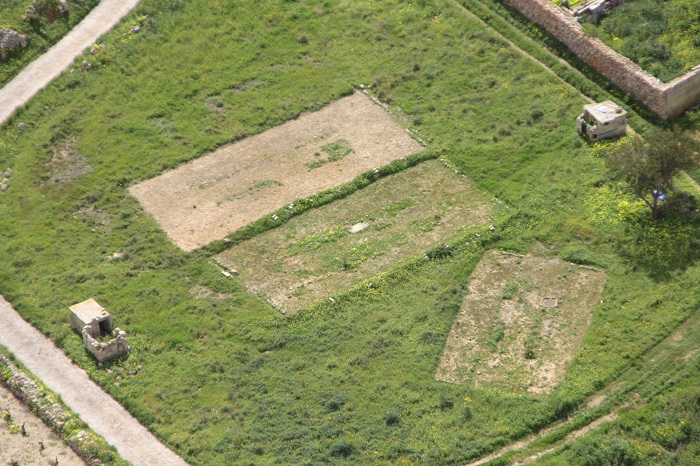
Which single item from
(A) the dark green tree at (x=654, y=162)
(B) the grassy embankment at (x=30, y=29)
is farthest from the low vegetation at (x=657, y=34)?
(B) the grassy embankment at (x=30, y=29)

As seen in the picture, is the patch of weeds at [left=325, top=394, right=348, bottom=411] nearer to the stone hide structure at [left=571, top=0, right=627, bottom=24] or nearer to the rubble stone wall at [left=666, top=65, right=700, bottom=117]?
the rubble stone wall at [left=666, top=65, right=700, bottom=117]

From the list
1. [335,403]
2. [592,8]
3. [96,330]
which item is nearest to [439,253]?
[335,403]

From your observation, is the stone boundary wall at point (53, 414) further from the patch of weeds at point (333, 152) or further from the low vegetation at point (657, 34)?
the low vegetation at point (657, 34)

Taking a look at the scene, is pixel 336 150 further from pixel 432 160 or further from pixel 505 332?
pixel 505 332

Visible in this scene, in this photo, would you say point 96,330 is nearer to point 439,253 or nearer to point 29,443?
point 29,443

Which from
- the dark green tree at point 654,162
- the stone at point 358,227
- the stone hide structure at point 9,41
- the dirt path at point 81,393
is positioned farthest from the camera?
the stone hide structure at point 9,41

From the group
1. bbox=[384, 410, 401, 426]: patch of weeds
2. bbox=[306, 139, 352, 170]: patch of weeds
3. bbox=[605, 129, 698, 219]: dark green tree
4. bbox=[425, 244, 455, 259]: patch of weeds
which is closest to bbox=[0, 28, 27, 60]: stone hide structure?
bbox=[306, 139, 352, 170]: patch of weeds
